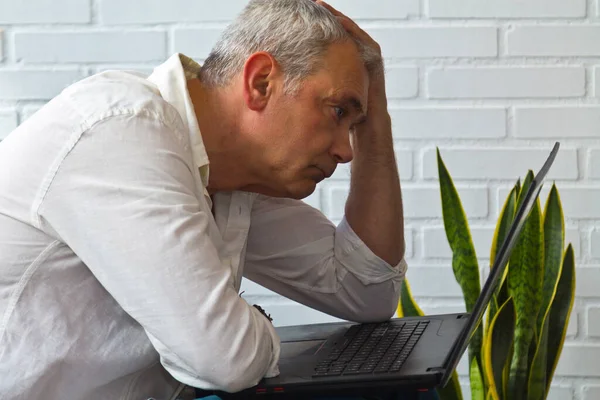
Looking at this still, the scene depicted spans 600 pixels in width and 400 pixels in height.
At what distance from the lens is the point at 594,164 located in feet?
6.82

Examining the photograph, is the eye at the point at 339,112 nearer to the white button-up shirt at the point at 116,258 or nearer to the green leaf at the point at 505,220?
the white button-up shirt at the point at 116,258

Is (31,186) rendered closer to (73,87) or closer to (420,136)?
(73,87)

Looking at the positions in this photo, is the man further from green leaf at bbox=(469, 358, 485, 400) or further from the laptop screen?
green leaf at bbox=(469, 358, 485, 400)

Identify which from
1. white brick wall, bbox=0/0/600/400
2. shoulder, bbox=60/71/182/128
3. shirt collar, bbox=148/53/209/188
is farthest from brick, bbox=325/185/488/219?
shoulder, bbox=60/71/182/128

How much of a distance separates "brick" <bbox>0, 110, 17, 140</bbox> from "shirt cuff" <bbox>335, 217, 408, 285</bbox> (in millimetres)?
958

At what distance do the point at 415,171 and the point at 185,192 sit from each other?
1.06 m

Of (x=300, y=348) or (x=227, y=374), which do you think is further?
(x=300, y=348)

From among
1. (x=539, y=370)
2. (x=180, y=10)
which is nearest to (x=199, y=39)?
(x=180, y=10)

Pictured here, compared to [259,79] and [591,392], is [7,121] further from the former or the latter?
[591,392]

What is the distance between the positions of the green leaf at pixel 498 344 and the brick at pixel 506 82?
2.19 feet

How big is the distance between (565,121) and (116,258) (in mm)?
1319

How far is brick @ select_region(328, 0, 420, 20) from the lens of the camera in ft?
6.83

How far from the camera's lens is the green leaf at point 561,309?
5.72ft

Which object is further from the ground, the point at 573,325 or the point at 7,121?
the point at 7,121
